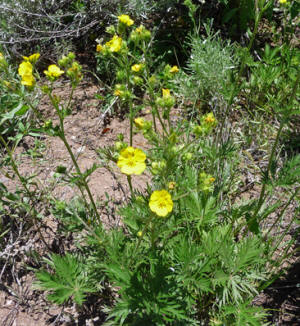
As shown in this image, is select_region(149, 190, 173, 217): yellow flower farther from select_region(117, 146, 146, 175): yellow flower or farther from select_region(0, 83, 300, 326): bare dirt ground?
select_region(0, 83, 300, 326): bare dirt ground

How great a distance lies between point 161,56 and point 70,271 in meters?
2.57

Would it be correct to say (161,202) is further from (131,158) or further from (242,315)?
(242,315)

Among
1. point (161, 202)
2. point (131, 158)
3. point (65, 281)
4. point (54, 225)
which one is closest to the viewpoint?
point (161, 202)

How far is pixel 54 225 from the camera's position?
8.48 feet

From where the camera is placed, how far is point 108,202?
274 cm

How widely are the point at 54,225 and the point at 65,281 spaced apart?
30.2 inches

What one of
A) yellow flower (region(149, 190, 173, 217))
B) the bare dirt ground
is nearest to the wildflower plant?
yellow flower (region(149, 190, 173, 217))

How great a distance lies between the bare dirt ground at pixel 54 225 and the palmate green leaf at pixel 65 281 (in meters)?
0.43

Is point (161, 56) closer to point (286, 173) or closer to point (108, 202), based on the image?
point (108, 202)

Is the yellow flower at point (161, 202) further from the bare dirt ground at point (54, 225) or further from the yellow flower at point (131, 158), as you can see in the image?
the bare dirt ground at point (54, 225)

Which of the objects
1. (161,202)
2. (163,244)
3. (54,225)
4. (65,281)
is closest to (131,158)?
(161,202)

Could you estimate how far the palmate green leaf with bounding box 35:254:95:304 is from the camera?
1.80 meters

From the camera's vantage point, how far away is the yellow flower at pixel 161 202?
1.48 metres

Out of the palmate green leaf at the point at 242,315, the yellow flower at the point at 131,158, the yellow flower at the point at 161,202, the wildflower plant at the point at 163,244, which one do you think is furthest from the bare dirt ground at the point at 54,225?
the yellow flower at the point at 161,202
